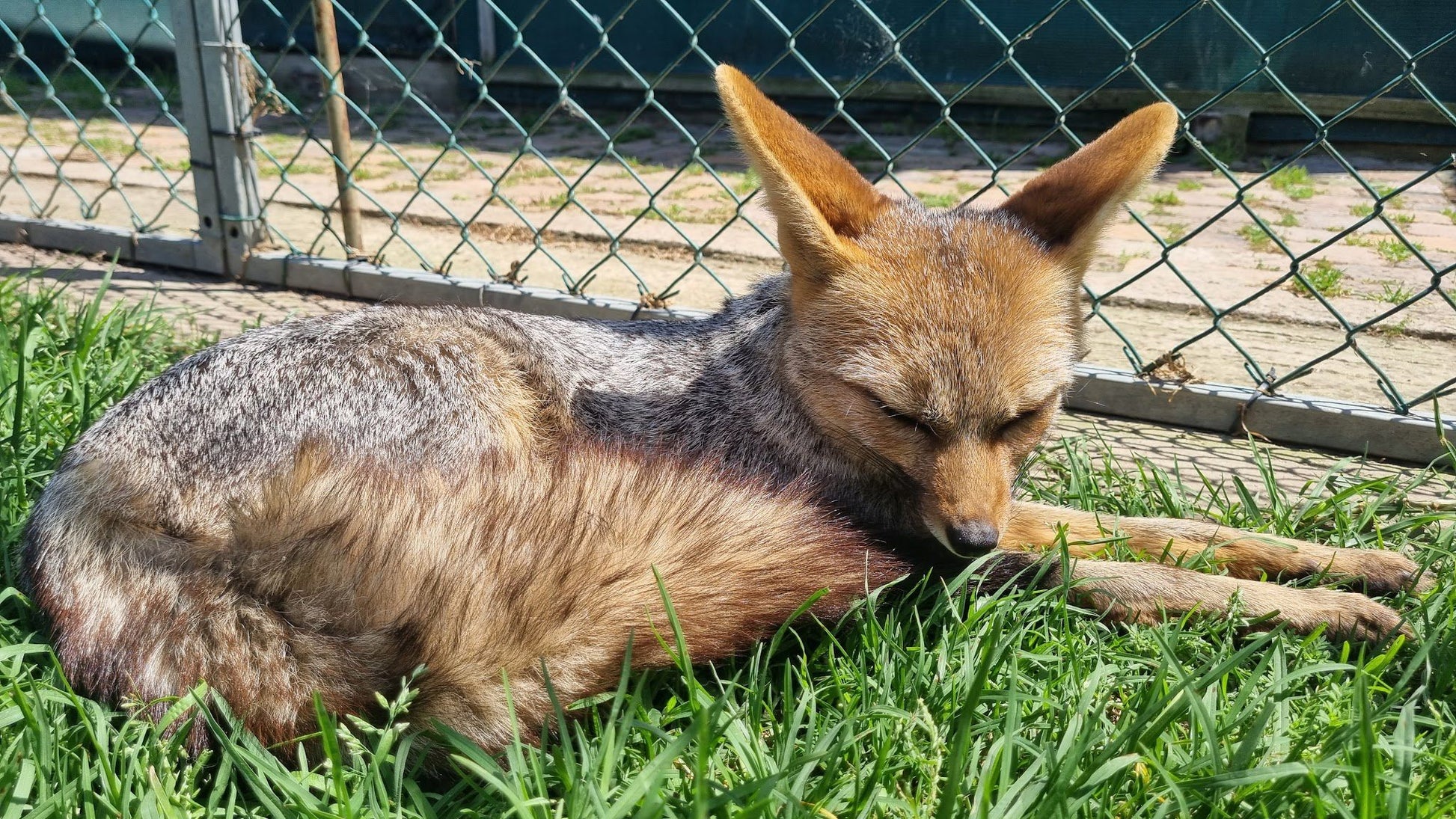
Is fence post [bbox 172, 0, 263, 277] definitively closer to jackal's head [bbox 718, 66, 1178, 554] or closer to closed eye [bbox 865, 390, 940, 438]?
jackal's head [bbox 718, 66, 1178, 554]

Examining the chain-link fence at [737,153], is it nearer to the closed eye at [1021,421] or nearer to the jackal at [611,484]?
the jackal at [611,484]

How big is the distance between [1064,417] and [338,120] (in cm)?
383

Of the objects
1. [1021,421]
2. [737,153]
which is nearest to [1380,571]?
[1021,421]

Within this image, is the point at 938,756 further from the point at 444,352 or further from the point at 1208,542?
the point at 444,352

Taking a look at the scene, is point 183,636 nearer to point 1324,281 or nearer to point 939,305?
point 939,305

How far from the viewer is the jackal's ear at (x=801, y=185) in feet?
8.70

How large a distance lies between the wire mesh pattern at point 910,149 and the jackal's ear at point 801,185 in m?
1.01

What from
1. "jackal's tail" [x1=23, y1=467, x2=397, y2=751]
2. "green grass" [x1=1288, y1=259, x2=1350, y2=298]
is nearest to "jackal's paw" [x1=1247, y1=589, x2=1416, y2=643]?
"jackal's tail" [x1=23, y1=467, x2=397, y2=751]

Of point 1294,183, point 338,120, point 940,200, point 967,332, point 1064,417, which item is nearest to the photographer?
point 967,332

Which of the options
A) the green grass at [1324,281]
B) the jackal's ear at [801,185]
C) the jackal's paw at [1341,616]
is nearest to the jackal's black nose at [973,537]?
the jackal's paw at [1341,616]

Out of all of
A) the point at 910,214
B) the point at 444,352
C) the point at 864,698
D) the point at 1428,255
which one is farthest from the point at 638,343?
the point at 1428,255

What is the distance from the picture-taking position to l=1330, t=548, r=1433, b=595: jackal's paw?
2.64 meters

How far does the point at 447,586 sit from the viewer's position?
203cm

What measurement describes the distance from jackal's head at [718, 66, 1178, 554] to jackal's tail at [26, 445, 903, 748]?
43 cm
